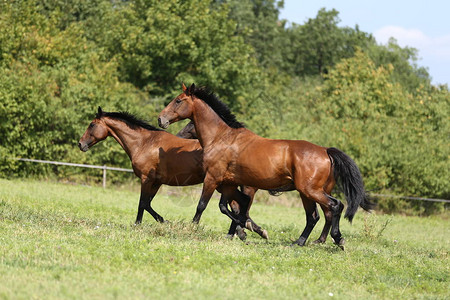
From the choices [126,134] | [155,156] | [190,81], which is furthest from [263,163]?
[190,81]

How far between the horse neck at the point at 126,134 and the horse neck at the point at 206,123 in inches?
62.0

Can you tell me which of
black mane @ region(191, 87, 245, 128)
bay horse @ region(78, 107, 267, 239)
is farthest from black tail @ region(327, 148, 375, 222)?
black mane @ region(191, 87, 245, 128)

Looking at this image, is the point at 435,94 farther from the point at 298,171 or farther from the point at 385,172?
the point at 298,171

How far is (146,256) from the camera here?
796cm

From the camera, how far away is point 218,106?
11148 millimetres

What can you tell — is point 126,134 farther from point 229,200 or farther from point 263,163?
point 263,163

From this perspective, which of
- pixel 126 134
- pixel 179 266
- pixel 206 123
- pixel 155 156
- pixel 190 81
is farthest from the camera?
pixel 190 81

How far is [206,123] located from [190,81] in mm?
25615

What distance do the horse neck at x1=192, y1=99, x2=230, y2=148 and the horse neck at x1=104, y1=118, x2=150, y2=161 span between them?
5.17ft

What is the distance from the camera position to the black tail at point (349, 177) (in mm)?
10172

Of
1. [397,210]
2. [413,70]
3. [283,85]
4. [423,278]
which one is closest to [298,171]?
[423,278]

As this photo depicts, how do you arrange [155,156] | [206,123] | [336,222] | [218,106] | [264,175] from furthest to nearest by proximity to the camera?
[155,156], [218,106], [206,123], [264,175], [336,222]

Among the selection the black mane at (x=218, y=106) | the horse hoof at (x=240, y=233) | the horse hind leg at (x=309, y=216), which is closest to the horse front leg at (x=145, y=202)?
the horse hoof at (x=240, y=233)

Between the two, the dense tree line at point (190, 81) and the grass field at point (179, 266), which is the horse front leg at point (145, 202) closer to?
the grass field at point (179, 266)
